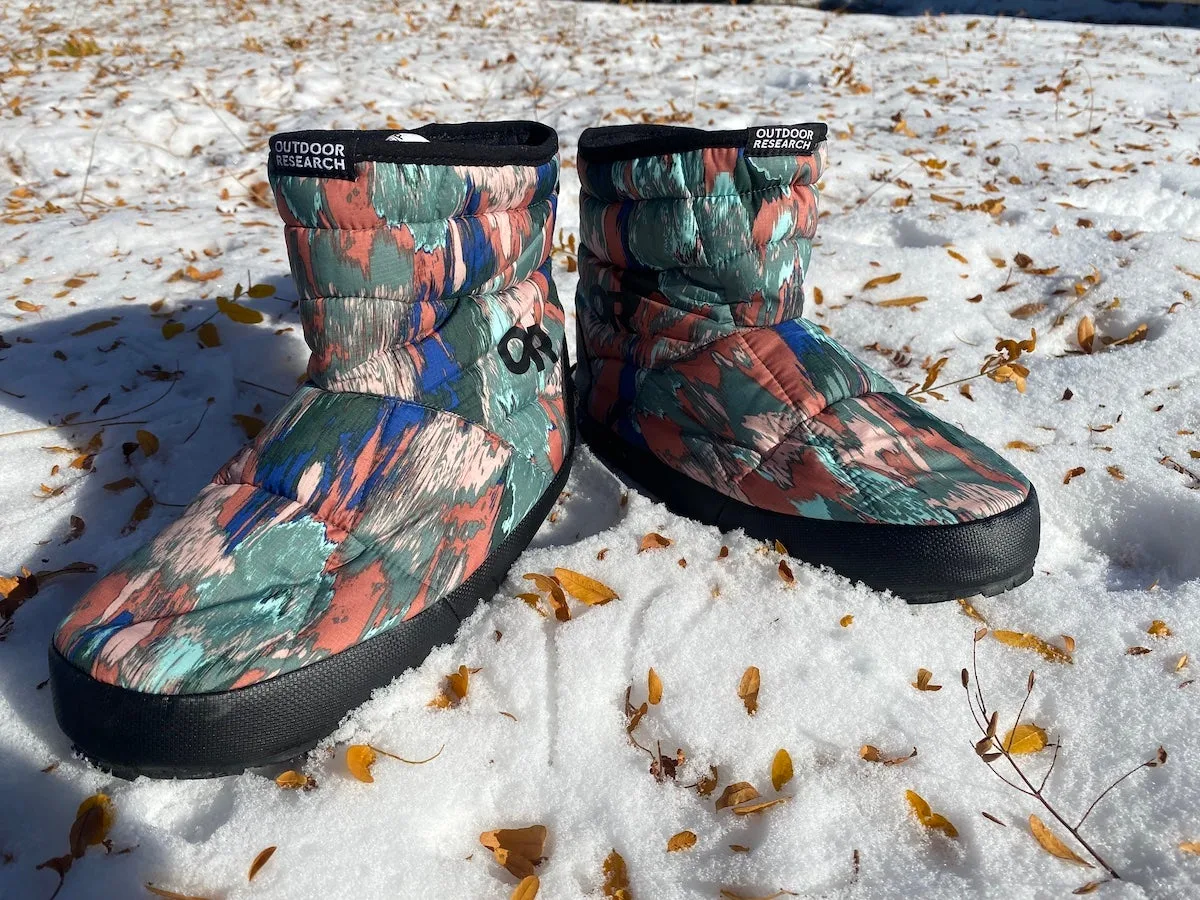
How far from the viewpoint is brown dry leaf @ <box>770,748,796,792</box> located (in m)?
1.10

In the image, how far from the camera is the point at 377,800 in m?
1.07

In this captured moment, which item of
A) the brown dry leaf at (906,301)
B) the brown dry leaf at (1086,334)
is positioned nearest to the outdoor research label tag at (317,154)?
the brown dry leaf at (906,301)

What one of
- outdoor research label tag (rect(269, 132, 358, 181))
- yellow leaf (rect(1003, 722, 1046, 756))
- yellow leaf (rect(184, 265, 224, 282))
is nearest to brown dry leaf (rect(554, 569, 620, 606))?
yellow leaf (rect(1003, 722, 1046, 756))

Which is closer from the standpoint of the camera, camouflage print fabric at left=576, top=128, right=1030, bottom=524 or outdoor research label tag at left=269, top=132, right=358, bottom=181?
outdoor research label tag at left=269, top=132, right=358, bottom=181

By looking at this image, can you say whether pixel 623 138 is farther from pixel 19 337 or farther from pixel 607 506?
pixel 19 337

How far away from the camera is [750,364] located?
148cm

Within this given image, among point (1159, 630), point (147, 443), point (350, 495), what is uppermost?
point (350, 495)

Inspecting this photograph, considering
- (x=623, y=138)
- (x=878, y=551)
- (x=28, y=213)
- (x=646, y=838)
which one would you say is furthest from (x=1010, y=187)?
(x=28, y=213)

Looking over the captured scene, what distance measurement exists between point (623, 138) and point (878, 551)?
2.95 ft

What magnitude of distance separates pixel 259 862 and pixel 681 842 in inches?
20.7

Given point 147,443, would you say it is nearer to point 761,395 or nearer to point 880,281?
point 761,395

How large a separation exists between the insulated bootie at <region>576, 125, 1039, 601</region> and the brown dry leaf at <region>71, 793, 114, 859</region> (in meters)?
1.02

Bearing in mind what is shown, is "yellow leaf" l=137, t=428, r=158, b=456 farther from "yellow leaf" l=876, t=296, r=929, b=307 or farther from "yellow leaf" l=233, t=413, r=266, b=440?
"yellow leaf" l=876, t=296, r=929, b=307

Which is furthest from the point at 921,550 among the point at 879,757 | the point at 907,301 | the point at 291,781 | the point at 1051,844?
the point at 907,301
